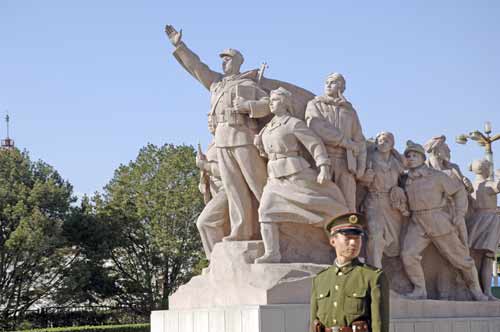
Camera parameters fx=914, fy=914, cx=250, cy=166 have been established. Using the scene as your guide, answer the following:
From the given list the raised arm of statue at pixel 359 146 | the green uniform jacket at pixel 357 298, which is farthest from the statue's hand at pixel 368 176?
the green uniform jacket at pixel 357 298

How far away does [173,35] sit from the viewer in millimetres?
11312

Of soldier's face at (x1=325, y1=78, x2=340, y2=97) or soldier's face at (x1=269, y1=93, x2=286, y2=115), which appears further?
soldier's face at (x1=325, y1=78, x2=340, y2=97)

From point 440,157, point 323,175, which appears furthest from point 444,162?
point 323,175

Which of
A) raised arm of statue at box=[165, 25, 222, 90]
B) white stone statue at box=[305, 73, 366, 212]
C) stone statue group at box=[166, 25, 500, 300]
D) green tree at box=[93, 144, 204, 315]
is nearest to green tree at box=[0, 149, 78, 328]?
green tree at box=[93, 144, 204, 315]

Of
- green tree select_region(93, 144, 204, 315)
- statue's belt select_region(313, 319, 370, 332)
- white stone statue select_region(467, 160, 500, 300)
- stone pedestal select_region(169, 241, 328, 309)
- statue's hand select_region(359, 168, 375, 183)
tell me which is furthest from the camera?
green tree select_region(93, 144, 204, 315)

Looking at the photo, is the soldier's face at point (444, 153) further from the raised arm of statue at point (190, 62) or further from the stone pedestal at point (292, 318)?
the raised arm of statue at point (190, 62)

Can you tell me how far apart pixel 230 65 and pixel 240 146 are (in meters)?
1.07

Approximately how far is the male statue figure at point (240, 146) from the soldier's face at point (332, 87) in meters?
0.74

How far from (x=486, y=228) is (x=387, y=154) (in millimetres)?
1960

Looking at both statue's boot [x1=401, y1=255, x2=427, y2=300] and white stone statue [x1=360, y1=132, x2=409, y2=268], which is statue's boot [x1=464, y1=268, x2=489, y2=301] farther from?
white stone statue [x1=360, y1=132, x2=409, y2=268]

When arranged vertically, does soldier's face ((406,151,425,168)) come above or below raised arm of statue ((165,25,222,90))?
below

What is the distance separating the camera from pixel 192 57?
11.4 meters

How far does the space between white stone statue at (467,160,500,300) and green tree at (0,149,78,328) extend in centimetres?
1273

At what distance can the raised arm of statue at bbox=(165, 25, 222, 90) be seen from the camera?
11.3 m
